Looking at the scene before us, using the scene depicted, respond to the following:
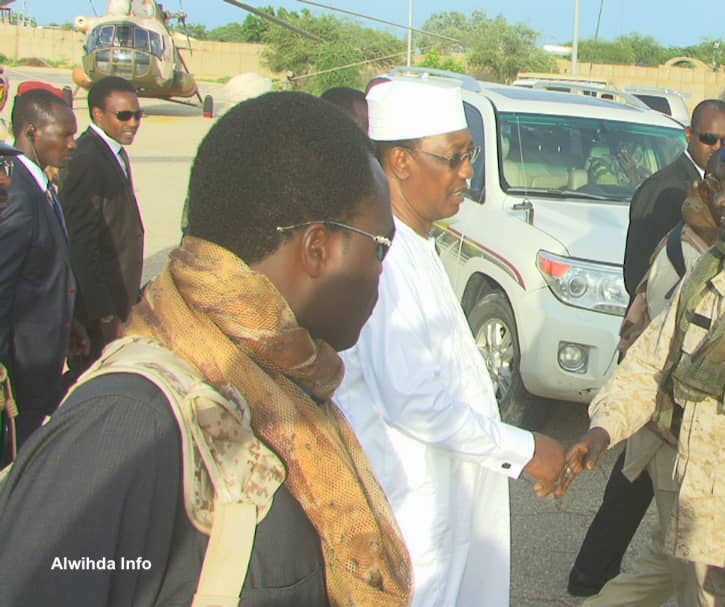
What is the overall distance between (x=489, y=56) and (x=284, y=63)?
38.8 feet

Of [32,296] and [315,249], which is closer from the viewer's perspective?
[315,249]

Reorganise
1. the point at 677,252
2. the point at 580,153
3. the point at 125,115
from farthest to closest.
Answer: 1. the point at 580,153
2. the point at 125,115
3. the point at 677,252

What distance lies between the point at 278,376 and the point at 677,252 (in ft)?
7.70

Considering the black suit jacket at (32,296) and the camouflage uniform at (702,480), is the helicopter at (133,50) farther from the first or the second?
the camouflage uniform at (702,480)

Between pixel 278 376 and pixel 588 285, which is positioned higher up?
pixel 278 376

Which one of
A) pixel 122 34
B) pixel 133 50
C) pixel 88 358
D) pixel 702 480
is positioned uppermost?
pixel 122 34

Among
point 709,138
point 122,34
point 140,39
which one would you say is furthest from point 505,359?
point 140,39

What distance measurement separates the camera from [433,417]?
2.25m

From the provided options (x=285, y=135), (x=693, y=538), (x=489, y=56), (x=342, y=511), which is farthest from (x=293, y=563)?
(x=489, y=56)

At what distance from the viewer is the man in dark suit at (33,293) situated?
379cm

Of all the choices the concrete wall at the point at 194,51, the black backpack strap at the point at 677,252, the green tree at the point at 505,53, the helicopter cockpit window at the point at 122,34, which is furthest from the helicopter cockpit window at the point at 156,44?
the black backpack strap at the point at 677,252

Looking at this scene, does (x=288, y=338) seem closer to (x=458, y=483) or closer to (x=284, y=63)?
(x=458, y=483)

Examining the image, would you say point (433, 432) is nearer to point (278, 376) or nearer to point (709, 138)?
point (278, 376)

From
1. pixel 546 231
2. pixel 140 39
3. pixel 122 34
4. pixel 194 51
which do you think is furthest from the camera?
pixel 194 51
